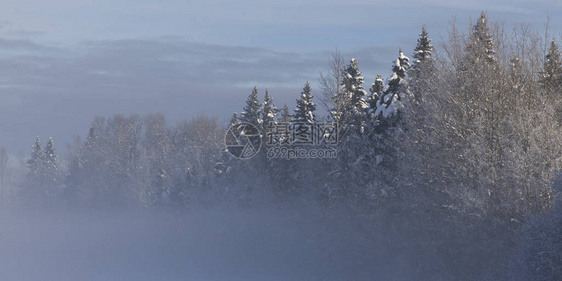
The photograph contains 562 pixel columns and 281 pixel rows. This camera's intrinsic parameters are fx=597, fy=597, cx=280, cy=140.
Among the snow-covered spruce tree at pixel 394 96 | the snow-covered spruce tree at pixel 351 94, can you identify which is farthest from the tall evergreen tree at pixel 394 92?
the snow-covered spruce tree at pixel 351 94

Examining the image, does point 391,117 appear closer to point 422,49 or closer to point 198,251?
point 422,49

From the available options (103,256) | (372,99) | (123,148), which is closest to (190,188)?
(103,256)

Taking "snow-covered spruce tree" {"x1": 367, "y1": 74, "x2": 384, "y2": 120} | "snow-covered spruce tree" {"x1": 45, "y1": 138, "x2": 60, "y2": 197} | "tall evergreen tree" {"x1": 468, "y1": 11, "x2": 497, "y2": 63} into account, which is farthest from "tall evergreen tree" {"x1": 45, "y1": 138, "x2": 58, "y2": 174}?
"tall evergreen tree" {"x1": 468, "y1": 11, "x2": 497, "y2": 63}

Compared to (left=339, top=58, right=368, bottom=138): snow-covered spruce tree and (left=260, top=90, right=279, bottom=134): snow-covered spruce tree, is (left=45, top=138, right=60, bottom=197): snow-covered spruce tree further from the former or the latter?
(left=339, top=58, right=368, bottom=138): snow-covered spruce tree

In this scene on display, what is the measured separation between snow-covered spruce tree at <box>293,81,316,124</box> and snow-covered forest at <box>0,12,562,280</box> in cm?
11

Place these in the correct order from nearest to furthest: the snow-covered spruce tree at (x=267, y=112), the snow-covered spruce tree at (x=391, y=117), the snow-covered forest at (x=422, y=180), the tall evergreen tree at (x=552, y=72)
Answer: the snow-covered forest at (x=422, y=180), the tall evergreen tree at (x=552, y=72), the snow-covered spruce tree at (x=391, y=117), the snow-covered spruce tree at (x=267, y=112)

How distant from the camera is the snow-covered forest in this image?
2136 centimetres
